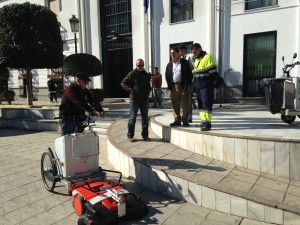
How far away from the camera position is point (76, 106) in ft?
15.1

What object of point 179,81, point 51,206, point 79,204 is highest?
point 179,81

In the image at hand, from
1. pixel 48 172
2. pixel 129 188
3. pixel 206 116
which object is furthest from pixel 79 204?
pixel 206 116

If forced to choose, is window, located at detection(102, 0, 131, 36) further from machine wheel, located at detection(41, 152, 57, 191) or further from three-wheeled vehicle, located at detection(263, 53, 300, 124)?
machine wheel, located at detection(41, 152, 57, 191)

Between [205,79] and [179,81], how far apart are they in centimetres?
69

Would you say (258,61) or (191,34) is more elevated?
(191,34)

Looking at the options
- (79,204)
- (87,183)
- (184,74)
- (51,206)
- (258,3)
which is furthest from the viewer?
(258,3)

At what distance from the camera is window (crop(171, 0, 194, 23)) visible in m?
14.2

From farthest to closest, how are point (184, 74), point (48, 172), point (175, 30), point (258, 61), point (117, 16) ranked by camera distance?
point (117, 16) → point (175, 30) → point (258, 61) → point (184, 74) → point (48, 172)

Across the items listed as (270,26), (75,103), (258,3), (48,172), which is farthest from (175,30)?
(48,172)

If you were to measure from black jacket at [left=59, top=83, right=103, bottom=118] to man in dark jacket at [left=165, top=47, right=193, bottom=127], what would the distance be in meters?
2.17

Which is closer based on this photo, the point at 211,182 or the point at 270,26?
the point at 211,182

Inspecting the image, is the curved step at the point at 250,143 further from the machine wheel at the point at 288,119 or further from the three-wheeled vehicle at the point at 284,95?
the three-wheeled vehicle at the point at 284,95

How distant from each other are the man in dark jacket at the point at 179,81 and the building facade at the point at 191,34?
295 inches

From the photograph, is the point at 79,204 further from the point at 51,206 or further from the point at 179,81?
the point at 179,81
